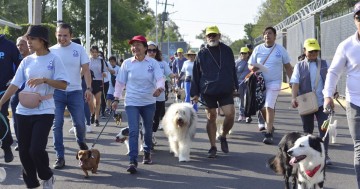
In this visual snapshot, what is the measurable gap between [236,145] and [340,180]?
3306 millimetres

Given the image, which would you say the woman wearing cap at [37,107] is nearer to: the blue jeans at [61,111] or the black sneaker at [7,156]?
the blue jeans at [61,111]

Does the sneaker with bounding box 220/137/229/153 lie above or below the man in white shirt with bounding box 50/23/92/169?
below

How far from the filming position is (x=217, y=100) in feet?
30.1

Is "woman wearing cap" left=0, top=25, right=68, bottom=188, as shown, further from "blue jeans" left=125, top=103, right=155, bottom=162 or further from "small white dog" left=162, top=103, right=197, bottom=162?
"small white dog" left=162, top=103, right=197, bottom=162

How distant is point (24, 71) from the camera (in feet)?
20.9

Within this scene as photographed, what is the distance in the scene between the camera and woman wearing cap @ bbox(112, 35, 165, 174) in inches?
321

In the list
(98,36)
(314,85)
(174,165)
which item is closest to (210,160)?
(174,165)

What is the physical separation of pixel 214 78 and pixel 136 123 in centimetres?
163

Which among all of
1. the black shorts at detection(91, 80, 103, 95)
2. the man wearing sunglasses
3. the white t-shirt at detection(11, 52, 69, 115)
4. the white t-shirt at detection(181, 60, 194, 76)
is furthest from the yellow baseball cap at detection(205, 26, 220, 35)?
the white t-shirt at detection(181, 60, 194, 76)

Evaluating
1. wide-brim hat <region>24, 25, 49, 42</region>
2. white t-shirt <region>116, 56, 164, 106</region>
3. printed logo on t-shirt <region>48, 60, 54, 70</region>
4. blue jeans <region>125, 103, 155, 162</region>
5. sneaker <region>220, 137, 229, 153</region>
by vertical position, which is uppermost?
wide-brim hat <region>24, 25, 49, 42</region>

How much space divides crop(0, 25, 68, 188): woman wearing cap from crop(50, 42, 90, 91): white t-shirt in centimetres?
189

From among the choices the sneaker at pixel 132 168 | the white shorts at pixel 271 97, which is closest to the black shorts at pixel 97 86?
the white shorts at pixel 271 97

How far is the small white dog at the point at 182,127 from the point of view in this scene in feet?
28.8

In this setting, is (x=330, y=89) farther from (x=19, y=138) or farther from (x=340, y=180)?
(x=19, y=138)
